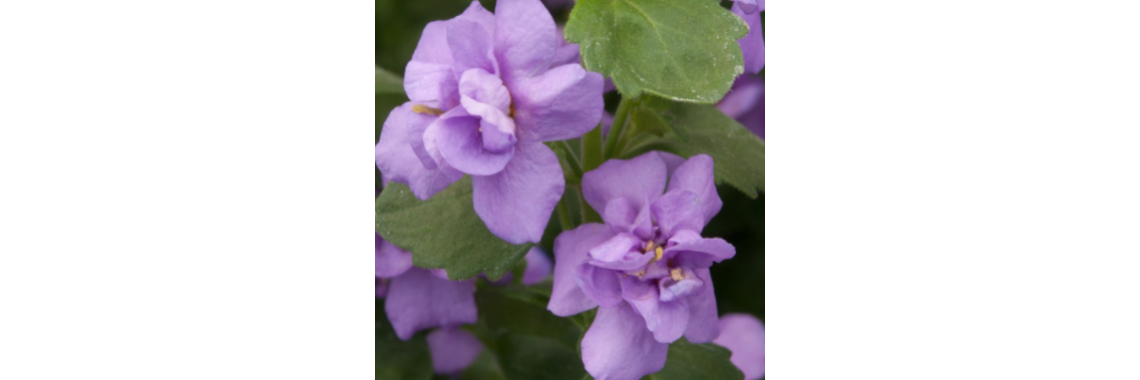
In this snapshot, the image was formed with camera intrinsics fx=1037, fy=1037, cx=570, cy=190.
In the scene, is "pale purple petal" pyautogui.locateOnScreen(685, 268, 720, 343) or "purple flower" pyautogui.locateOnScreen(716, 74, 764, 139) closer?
"pale purple petal" pyautogui.locateOnScreen(685, 268, 720, 343)

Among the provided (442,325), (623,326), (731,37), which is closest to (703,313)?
(623,326)

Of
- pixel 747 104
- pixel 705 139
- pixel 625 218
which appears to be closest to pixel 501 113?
pixel 625 218

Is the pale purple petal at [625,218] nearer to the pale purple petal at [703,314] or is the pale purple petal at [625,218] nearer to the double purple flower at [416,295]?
the pale purple petal at [703,314]

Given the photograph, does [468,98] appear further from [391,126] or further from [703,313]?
[703,313]

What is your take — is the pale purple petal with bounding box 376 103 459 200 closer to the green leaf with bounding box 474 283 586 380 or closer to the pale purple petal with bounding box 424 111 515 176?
the pale purple petal with bounding box 424 111 515 176

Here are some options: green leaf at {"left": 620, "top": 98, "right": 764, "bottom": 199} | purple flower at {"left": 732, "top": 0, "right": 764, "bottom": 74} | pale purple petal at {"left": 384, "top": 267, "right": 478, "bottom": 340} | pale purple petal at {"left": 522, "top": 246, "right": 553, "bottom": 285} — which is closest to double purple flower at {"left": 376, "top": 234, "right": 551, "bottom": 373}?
pale purple petal at {"left": 384, "top": 267, "right": 478, "bottom": 340}

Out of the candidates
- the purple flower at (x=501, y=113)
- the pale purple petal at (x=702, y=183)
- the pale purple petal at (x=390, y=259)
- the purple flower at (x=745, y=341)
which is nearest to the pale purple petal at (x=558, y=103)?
the purple flower at (x=501, y=113)
